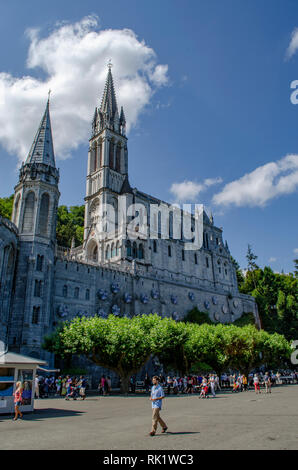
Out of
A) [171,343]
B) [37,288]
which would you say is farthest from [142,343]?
[37,288]

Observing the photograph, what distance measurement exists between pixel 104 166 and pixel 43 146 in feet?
81.3

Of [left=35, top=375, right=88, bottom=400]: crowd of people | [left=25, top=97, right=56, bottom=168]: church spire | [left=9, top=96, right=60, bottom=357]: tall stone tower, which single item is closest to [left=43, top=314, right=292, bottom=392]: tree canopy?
[left=35, top=375, right=88, bottom=400]: crowd of people

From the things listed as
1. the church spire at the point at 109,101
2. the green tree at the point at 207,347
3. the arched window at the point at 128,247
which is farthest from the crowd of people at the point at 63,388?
the church spire at the point at 109,101

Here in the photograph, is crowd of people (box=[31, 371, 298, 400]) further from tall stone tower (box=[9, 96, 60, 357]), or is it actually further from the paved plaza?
the paved plaza

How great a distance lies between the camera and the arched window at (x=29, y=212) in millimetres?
40406

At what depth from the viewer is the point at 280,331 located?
70.1m

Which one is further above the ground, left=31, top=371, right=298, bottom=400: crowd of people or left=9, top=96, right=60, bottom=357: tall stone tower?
left=9, top=96, right=60, bottom=357: tall stone tower

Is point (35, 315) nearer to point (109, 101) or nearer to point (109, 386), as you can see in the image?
point (109, 386)

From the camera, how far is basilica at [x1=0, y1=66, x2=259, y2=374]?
36.9m

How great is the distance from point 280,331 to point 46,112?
193 feet

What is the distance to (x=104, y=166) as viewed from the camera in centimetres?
6919

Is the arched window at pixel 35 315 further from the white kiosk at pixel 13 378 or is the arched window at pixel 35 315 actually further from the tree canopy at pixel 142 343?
the white kiosk at pixel 13 378

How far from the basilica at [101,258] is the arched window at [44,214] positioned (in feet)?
0.42
